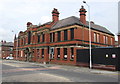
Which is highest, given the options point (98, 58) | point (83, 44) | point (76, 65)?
point (83, 44)

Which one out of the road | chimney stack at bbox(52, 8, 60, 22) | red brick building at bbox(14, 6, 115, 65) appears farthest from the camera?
chimney stack at bbox(52, 8, 60, 22)

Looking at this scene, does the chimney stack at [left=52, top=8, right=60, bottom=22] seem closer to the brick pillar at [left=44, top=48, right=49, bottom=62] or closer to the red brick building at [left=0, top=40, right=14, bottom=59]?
the brick pillar at [left=44, top=48, right=49, bottom=62]

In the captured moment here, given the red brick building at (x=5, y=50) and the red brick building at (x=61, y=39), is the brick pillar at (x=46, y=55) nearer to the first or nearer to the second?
the red brick building at (x=61, y=39)

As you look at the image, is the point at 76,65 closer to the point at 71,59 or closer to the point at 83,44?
the point at 71,59

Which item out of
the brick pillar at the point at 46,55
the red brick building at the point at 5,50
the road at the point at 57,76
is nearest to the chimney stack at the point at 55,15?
the brick pillar at the point at 46,55

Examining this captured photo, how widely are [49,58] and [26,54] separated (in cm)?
1311

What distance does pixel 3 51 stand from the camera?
80562 millimetres

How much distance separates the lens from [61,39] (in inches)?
1193

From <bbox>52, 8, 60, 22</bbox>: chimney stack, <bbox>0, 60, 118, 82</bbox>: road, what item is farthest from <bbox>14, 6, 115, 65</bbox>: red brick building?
<bbox>0, 60, 118, 82</bbox>: road

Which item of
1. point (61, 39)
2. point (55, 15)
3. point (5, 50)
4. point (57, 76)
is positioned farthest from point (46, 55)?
point (5, 50)

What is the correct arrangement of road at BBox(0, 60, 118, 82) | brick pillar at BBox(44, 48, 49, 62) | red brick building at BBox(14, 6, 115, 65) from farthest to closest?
1. brick pillar at BBox(44, 48, 49, 62)
2. red brick building at BBox(14, 6, 115, 65)
3. road at BBox(0, 60, 118, 82)

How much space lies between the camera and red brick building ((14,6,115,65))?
2785 cm

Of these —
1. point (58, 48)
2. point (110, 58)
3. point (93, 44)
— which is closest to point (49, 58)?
point (58, 48)

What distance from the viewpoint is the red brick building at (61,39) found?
27853 mm
